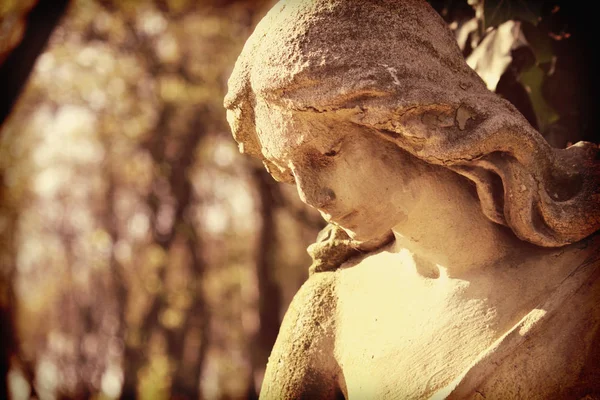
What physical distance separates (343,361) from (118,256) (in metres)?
9.51

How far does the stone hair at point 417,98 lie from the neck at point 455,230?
0.24 ft

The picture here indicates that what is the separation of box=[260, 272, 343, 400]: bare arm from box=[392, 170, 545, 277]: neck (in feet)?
1.35

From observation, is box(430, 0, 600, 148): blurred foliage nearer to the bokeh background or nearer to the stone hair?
the stone hair

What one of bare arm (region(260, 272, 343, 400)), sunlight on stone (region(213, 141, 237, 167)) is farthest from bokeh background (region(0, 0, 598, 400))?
bare arm (region(260, 272, 343, 400))

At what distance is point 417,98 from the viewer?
1.53 meters

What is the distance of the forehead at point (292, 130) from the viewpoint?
64.3 inches

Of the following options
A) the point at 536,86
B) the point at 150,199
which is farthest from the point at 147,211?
the point at 536,86

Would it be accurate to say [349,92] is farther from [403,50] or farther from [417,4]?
[417,4]

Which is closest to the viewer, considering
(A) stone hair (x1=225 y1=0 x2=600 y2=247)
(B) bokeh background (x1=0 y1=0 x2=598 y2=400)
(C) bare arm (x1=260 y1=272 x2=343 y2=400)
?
(A) stone hair (x1=225 y1=0 x2=600 y2=247)

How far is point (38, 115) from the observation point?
10375 mm

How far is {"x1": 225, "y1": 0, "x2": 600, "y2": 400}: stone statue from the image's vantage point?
61.7 inches

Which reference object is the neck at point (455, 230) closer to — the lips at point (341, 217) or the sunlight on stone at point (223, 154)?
the lips at point (341, 217)

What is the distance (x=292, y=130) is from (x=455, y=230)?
0.55 meters

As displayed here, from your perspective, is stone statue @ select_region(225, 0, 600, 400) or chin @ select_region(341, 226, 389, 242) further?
chin @ select_region(341, 226, 389, 242)
